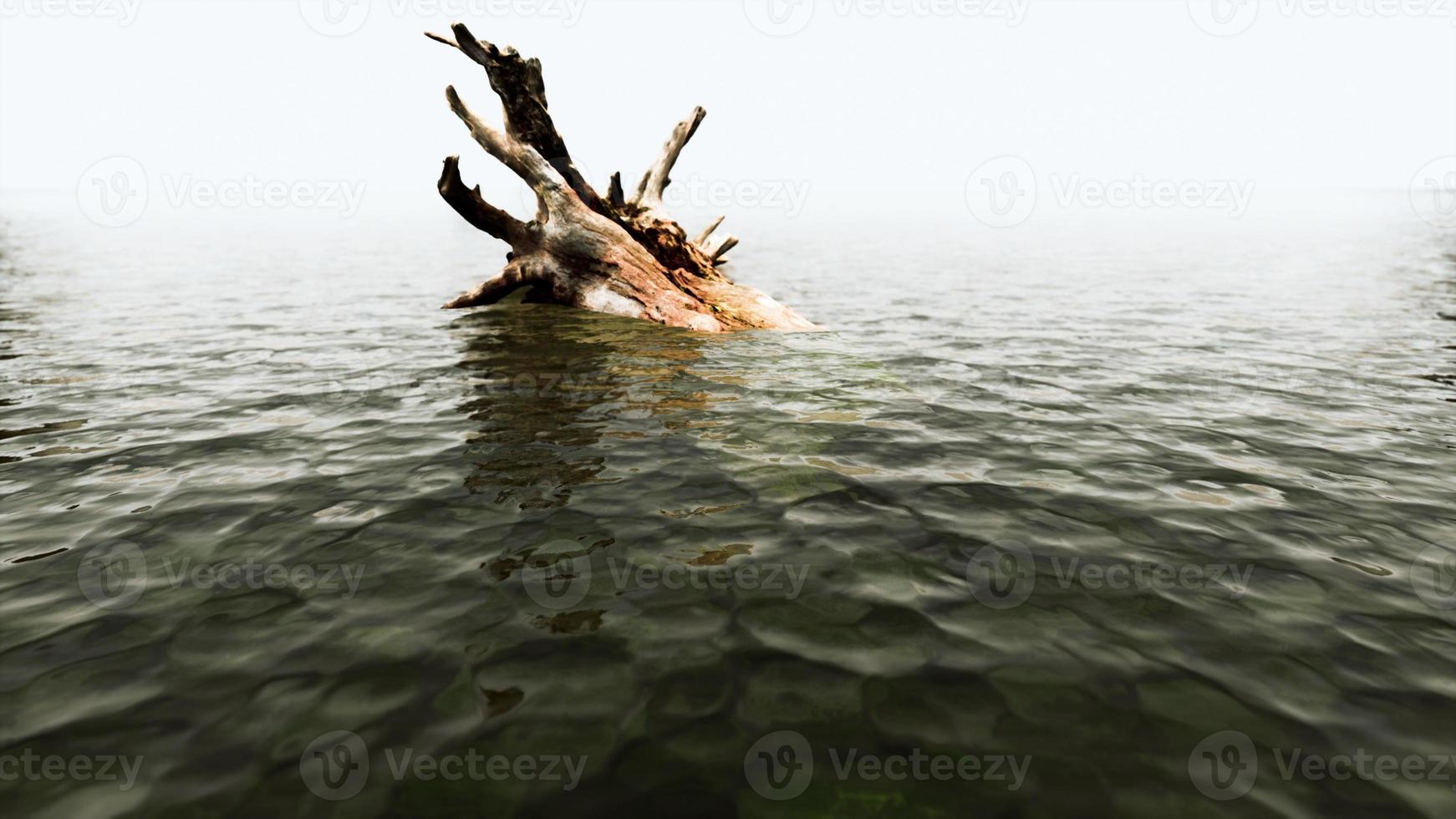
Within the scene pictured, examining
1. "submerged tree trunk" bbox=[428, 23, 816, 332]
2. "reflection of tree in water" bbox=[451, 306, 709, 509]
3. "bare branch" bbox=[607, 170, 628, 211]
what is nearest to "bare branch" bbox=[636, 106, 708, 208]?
"bare branch" bbox=[607, 170, 628, 211]

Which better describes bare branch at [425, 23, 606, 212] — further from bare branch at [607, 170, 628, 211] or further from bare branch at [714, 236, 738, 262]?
bare branch at [714, 236, 738, 262]

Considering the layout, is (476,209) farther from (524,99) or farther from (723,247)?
(723,247)

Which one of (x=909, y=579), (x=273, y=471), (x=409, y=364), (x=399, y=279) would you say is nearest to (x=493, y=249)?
(x=399, y=279)

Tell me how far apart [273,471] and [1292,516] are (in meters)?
9.49

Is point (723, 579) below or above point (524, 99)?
below

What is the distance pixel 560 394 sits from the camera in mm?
9836

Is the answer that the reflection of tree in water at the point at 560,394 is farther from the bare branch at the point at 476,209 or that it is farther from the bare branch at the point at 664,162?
the bare branch at the point at 664,162

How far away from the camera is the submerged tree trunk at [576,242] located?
14.9m

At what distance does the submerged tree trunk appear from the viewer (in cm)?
1486

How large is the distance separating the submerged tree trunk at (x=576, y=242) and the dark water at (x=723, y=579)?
3.22 m

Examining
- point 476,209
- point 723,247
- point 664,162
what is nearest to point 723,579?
point 476,209

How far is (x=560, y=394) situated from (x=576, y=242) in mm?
6781

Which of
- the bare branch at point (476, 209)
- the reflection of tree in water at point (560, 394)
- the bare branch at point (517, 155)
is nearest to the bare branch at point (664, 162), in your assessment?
the bare branch at point (517, 155)

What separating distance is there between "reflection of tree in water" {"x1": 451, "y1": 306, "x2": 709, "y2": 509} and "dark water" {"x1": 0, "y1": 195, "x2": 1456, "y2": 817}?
0.27 ft
